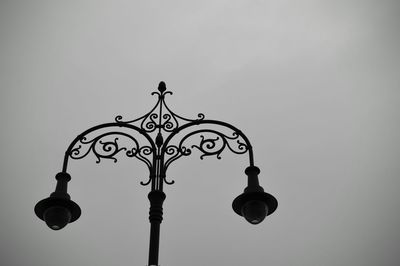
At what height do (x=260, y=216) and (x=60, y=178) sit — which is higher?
(x=60, y=178)

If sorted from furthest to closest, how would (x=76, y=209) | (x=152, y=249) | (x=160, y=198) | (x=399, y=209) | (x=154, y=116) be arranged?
1. (x=399, y=209)
2. (x=154, y=116)
3. (x=76, y=209)
4. (x=160, y=198)
5. (x=152, y=249)

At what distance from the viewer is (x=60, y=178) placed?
272 inches

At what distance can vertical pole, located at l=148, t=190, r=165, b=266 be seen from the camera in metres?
5.50

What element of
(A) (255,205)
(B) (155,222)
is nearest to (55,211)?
(B) (155,222)

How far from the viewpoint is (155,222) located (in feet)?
19.5

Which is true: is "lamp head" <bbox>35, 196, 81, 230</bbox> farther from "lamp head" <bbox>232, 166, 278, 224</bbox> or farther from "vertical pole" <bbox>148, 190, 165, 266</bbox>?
"lamp head" <bbox>232, 166, 278, 224</bbox>

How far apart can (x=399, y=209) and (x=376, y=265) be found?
306cm

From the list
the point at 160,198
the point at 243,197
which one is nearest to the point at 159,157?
the point at 160,198

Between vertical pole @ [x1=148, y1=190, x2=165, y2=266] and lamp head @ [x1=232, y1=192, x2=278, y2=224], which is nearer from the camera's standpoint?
vertical pole @ [x1=148, y1=190, x2=165, y2=266]

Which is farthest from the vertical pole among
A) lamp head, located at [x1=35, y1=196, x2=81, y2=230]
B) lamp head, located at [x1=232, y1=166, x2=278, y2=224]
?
lamp head, located at [x1=35, y1=196, x2=81, y2=230]

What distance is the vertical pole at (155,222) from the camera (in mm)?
5504

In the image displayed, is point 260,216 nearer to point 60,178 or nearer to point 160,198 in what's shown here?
point 160,198

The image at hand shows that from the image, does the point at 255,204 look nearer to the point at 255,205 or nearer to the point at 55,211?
the point at 255,205

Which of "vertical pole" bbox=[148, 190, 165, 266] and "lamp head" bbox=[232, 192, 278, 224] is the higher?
"lamp head" bbox=[232, 192, 278, 224]
